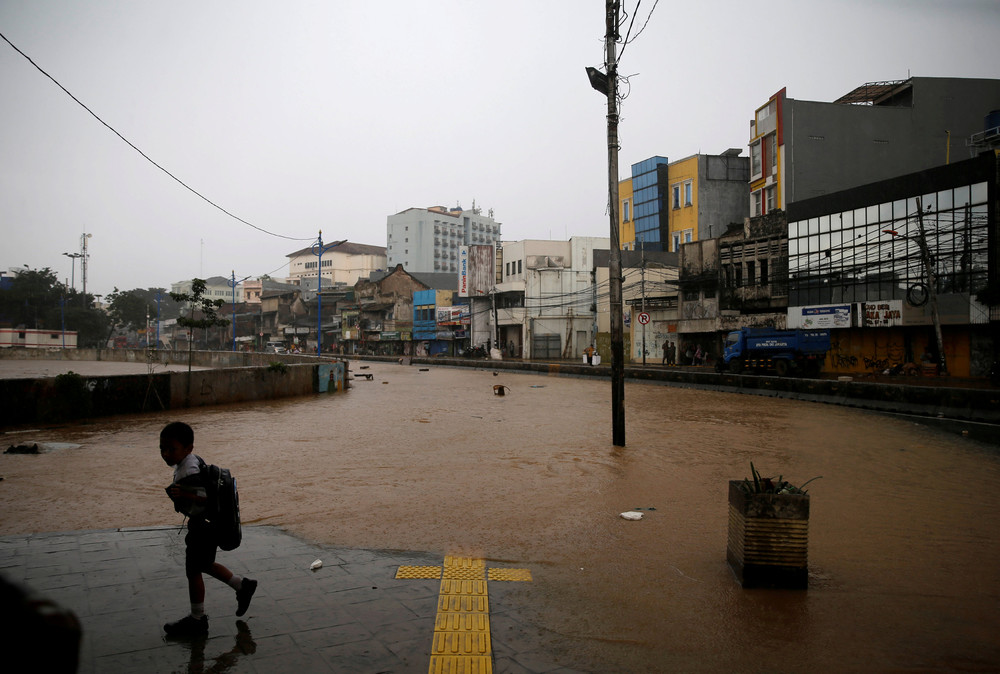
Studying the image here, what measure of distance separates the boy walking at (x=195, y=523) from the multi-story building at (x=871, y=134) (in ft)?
136

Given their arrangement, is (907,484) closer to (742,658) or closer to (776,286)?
(742,658)

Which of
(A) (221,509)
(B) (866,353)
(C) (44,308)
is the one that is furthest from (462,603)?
(C) (44,308)

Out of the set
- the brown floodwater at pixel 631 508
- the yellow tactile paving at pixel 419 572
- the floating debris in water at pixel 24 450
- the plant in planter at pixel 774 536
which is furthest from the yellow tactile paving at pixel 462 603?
the floating debris in water at pixel 24 450

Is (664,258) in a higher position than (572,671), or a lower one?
higher

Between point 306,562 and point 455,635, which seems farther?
point 306,562

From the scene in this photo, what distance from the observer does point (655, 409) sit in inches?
768

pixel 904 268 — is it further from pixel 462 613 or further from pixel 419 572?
pixel 462 613

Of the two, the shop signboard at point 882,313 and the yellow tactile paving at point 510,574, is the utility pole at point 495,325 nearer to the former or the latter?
the shop signboard at point 882,313

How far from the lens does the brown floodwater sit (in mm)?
4008

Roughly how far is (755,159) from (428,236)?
7839 centimetres

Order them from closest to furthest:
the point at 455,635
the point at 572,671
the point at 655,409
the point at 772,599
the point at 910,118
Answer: the point at 572,671 → the point at 455,635 → the point at 772,599 → the point at 655,409 → the point at 910,118

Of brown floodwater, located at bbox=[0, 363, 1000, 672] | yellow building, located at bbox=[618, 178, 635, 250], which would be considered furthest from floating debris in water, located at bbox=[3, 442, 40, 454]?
yellow building, located at bbox=[618, 178, 635, 250]

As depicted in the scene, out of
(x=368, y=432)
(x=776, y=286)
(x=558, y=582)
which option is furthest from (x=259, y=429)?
(x=776, y=286)

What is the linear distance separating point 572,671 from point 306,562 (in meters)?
2.64
